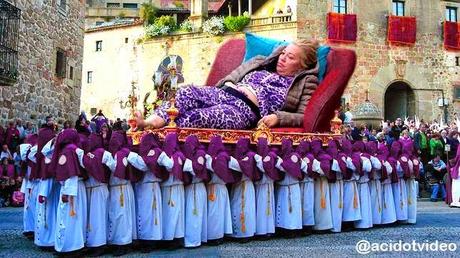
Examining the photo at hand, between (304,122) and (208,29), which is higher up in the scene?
(208,29)

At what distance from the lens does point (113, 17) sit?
137 feet

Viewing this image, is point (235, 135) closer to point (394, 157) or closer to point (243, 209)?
point (243, 209)

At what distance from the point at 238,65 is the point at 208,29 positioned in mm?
20202

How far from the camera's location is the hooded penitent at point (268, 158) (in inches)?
283

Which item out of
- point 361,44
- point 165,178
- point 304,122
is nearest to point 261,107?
point 304,122

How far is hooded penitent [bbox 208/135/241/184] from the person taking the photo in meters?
6.73

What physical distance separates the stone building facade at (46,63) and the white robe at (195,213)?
29.4ft

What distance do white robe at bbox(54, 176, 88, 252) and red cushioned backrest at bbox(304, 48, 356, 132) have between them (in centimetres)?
358

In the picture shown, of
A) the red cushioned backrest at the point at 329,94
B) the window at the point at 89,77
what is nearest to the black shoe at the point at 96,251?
the red cushioned backrest at the point at 329,94

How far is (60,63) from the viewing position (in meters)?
18.4

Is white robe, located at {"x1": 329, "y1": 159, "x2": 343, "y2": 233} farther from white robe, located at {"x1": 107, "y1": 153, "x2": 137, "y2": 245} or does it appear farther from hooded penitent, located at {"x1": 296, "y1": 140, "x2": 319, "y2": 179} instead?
white robe, located at {"x1": 107, "y1": 153, "x2": 137, "y2": 245}

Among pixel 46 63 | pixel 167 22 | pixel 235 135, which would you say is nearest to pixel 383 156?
pixel 235 135

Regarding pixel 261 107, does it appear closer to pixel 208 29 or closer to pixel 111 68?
pixel 208 29

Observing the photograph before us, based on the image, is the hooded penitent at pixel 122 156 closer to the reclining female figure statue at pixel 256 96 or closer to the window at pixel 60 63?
the reclining female figure statue at pixel 256 96
